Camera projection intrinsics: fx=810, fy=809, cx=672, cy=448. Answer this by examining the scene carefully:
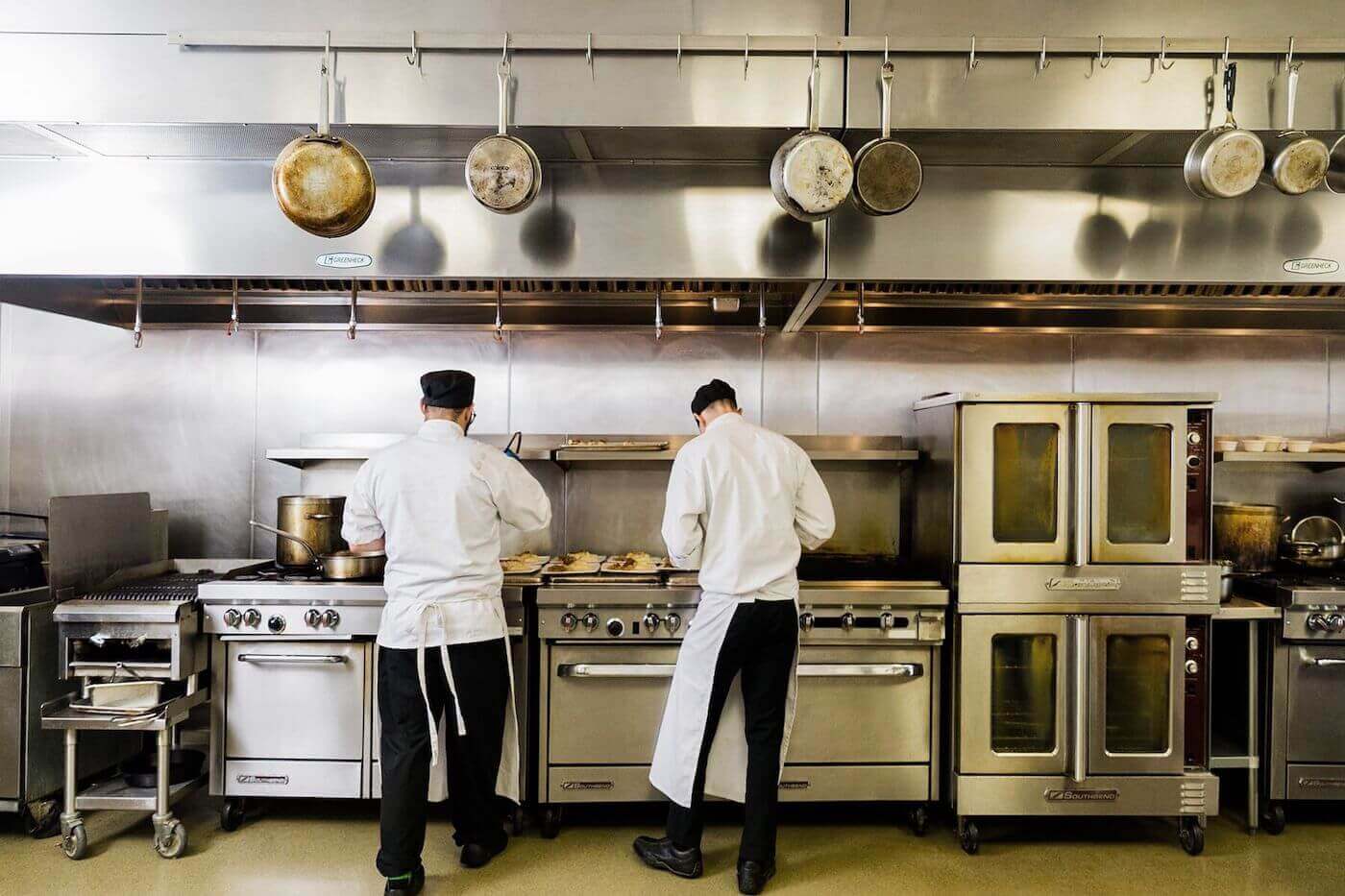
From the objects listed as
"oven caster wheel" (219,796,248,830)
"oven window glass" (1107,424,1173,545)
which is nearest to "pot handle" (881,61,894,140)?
"oven window glass" (1107,424,1173,545)

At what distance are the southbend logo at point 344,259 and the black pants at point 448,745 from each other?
1.59m

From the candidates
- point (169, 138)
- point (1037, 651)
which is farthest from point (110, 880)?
point (1037, 651)

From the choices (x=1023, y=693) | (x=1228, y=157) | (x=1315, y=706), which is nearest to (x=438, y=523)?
(x=1023, y=693)

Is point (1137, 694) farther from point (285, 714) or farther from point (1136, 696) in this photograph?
point (285, 714)

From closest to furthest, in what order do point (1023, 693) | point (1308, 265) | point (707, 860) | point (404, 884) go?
point (404, 884) < point (707, 860) < point (1023, 693) < point (1308, 265)

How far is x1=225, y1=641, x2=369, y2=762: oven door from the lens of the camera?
327 centimetres

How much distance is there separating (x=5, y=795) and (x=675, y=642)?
2.64 metres

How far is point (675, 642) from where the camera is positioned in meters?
3.30

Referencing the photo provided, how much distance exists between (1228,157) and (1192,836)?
8.56 feet

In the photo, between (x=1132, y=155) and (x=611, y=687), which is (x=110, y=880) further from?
(x=1132, y=155)

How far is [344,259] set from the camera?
11.0 ft

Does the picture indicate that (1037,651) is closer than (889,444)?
Yes

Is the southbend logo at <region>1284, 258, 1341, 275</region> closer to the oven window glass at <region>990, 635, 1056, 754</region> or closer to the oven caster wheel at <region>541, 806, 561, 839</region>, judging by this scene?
the oven window glass at <region>990, 635, 1056, 754</region>

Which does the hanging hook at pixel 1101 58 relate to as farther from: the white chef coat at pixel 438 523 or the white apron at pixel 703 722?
the white chef coat at pixel 438 523
